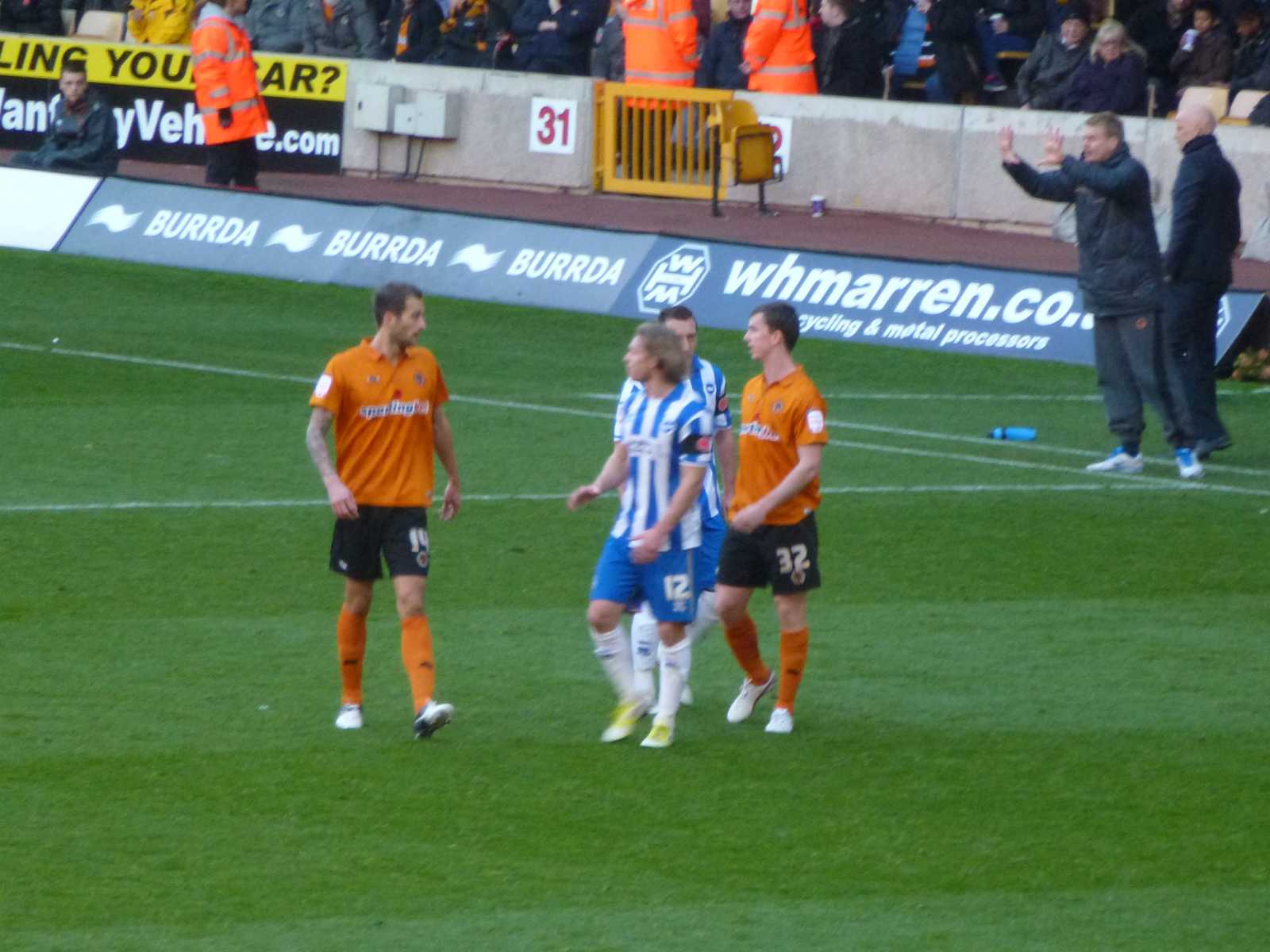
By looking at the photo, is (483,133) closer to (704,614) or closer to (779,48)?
(779,48)

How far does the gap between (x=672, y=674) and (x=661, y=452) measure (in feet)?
2.67

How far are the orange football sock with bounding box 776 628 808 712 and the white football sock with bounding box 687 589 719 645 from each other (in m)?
0.51

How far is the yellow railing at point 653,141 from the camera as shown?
25234 mm

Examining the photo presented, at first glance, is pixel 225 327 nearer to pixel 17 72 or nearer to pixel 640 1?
pixel 640 1

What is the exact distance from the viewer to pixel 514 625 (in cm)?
1056

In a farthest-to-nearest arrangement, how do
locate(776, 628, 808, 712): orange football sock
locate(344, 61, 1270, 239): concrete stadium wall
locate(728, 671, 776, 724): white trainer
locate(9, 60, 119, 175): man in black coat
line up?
locate(9, 60, 119, 175): man in black coat < locate(344, 61, 1270, 239): concrete stadium wall < locate(728, 671, 776, 724): white trainer < locate(776, 628, 808, 712): orange football sock

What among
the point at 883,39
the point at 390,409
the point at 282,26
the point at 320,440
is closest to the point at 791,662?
the point at 390,409

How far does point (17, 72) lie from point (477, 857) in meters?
24.4

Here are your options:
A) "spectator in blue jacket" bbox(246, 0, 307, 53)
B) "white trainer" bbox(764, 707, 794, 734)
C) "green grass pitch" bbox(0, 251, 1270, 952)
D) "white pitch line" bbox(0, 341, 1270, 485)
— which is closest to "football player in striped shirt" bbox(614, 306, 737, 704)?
"green grass pitch" bbox(0, 251, 1270, 952)

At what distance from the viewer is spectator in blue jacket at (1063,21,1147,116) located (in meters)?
23.5

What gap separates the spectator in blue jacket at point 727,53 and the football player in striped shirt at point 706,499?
16990 mm

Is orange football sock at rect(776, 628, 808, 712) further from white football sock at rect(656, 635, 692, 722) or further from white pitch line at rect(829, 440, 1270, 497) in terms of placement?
white pitch line at rect(829, 440, 1270, 497)

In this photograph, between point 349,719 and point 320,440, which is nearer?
point 320,440

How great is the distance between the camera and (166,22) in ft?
96.3
